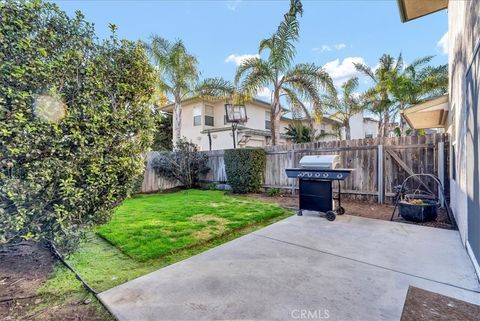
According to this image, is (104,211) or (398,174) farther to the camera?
(398,174)

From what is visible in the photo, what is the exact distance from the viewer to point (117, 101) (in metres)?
3.07

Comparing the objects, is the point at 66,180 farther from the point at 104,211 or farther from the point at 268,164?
the point at 268,164

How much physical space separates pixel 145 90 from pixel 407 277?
4.08 meters

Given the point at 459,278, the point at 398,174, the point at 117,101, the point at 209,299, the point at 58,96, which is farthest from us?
the point at 398,174

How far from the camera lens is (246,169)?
920cm

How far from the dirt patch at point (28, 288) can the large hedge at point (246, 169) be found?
6.50 metres

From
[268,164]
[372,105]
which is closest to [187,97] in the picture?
[268,164]

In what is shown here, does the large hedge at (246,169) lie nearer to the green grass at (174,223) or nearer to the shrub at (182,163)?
the green grass at (174,223)

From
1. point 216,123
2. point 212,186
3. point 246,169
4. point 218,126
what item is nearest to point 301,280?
point 246,169

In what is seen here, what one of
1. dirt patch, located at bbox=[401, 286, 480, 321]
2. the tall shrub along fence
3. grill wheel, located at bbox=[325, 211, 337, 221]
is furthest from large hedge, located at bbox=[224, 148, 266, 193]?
dirt patch, located at bbox=[401, 286, 480, 321]

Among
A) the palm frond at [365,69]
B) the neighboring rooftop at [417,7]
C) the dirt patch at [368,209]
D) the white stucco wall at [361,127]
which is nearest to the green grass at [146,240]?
the dirt patch at [368,209]

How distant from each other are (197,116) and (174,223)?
508 inches

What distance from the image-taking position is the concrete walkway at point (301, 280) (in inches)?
85.5

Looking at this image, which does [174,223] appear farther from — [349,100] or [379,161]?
[349,100]
